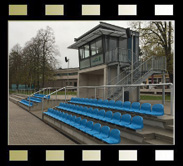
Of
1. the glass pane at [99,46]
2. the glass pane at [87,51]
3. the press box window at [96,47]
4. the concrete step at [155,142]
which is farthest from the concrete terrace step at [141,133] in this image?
the glass pane at [87,51]

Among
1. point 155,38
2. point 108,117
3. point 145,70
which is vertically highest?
point 155,38

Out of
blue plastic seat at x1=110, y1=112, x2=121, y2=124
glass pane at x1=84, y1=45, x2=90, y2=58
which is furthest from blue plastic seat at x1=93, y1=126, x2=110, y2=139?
glass pane at x1=84, y1=45, x2=90, y2=58

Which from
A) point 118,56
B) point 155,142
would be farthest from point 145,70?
point 155,142

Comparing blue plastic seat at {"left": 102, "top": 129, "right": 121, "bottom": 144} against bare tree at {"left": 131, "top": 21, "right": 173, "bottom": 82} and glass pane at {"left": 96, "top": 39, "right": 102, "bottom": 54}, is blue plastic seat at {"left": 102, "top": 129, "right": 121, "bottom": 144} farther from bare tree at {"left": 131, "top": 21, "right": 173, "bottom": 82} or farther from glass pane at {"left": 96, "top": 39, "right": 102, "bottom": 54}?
bare tree at {"left": 131, "top": 21, "right": 173, "bottom": 82}

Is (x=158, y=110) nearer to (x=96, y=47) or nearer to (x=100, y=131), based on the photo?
(x=100, y=131)

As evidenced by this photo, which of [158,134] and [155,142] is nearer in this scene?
[155,142]

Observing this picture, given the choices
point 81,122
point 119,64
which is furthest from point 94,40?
point 81,122

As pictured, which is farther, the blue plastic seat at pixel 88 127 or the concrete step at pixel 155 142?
the blue plastic seat at pixel 88 127

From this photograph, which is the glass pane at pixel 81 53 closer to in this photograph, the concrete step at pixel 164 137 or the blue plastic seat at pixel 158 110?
the blue plastic seat at pixel 158 110

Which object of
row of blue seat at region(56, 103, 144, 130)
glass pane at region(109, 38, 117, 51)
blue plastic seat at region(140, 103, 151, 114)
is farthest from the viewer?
glass pane at region(109, 38, 117, 51)

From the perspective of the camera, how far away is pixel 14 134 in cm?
718
